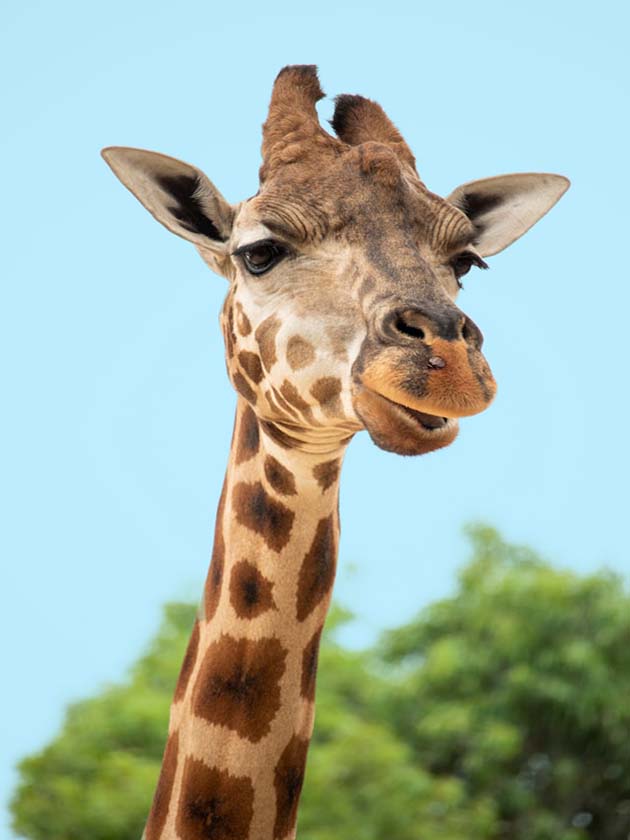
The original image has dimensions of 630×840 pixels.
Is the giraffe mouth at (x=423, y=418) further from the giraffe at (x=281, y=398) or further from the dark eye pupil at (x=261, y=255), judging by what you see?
the dark eye pupil at (x=261, y=255)

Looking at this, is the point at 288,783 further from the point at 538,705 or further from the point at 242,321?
the point at 538,705

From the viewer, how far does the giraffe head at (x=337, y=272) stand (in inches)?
170

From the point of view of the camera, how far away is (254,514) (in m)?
5.16

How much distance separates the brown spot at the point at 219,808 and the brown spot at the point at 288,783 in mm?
123

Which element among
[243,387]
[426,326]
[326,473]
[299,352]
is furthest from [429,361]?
[243,387]

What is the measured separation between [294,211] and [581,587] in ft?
42.8

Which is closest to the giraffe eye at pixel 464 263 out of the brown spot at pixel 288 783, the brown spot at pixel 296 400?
the brown spot at pixel 296 400

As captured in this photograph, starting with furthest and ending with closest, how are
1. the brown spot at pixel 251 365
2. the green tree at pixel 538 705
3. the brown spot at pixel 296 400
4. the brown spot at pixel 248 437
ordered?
the green tree at pixel 538 705
the brown spot at pixel 248 437
the brown spot at pixel 251 365
the brown spot at pixel 296 400

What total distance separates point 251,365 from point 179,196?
82cm

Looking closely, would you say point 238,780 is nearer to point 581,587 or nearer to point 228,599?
point 228,599

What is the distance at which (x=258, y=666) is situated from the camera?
5.01 m

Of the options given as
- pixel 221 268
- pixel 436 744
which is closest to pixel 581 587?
pixel 436 744

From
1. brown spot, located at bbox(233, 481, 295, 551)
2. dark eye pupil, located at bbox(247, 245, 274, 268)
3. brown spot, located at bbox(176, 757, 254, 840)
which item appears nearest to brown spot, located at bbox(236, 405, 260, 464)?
brown spot, located at bbox(233, 481, 295, 551)

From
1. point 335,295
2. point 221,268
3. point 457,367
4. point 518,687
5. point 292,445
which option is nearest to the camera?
point 457,367
